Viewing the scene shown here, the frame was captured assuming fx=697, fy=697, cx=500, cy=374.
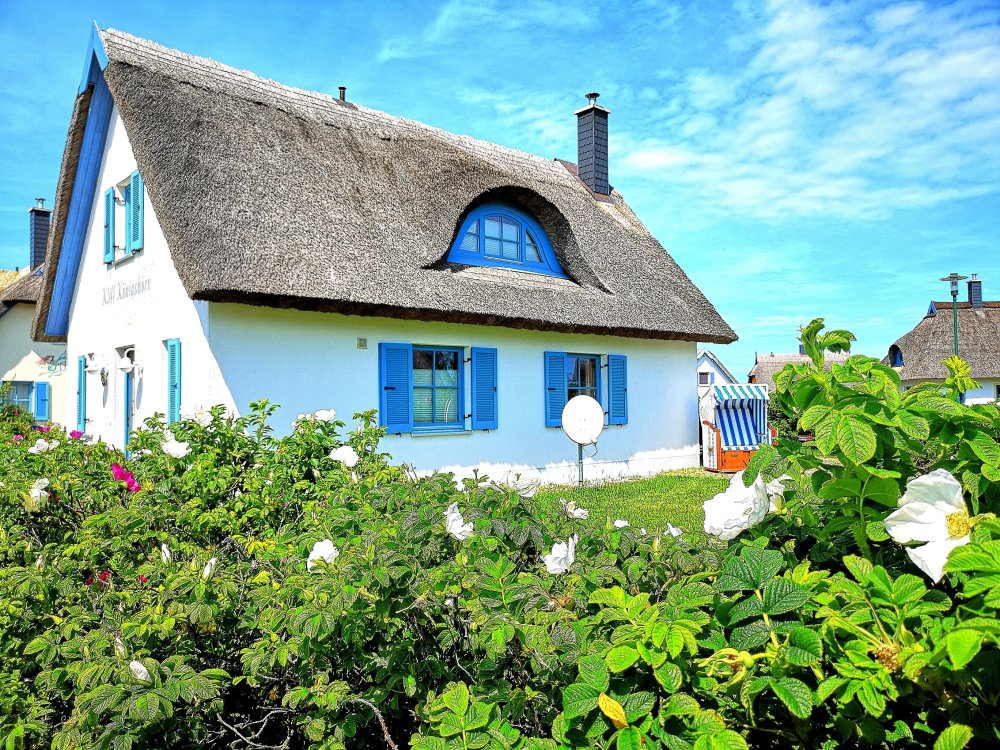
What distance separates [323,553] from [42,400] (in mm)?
18478

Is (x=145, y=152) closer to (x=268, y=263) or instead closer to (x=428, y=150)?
(x=268, y=263)

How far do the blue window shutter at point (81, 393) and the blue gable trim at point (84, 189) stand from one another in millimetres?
1264

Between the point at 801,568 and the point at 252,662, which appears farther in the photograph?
the point at 252,662

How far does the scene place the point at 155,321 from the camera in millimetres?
8617

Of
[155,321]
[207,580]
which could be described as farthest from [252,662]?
[155,321]

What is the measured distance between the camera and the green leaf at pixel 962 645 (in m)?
0.86

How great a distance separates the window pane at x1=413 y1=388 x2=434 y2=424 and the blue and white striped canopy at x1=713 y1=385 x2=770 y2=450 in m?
6.09

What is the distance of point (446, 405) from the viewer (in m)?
9.45

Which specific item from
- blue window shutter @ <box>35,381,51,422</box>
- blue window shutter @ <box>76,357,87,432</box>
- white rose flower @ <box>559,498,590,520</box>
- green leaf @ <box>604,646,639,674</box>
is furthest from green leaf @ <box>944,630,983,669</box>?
blue window shutter @ <box>35,381,51,422</box>

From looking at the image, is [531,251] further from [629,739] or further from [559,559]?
[629,739]

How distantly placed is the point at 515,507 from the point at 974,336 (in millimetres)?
35616

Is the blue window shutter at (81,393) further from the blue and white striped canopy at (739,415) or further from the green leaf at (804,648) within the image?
the green leaf at (804,648)

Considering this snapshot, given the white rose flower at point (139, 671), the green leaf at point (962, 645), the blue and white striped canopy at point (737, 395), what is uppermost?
the blue and white striped canopy at point (737, 395)

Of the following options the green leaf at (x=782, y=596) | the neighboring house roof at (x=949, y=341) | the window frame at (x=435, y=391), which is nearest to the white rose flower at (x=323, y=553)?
the green leaf at (x=782, y=596)
